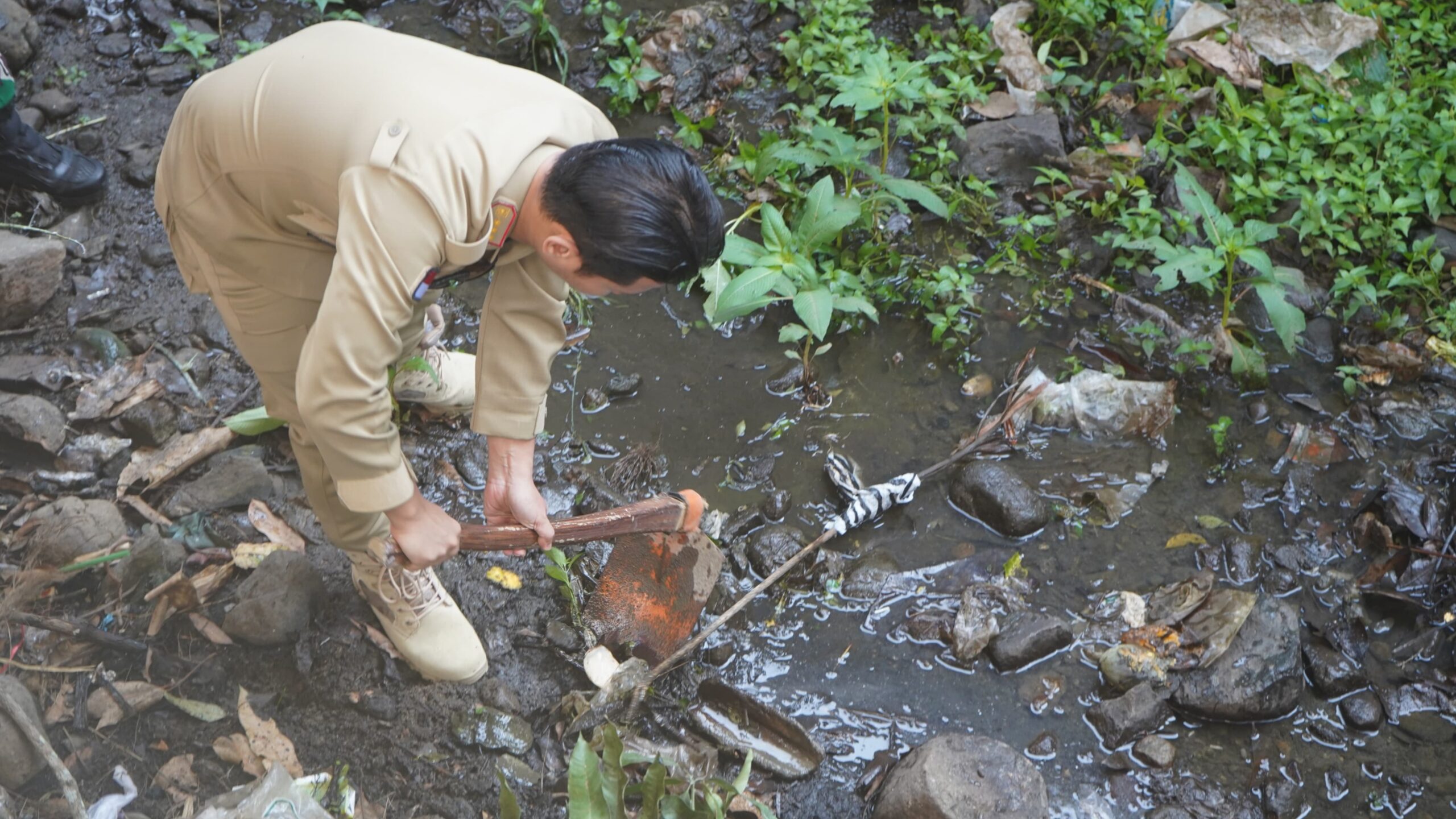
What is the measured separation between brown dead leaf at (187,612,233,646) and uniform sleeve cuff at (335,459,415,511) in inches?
38.6

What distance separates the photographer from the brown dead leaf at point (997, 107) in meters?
4.48

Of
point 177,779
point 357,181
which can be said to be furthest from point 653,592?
point 357,181

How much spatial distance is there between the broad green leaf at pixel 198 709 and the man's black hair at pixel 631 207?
1.65 metres

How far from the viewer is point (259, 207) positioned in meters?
2.12

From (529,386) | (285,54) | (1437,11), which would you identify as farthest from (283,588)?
(1437,11)

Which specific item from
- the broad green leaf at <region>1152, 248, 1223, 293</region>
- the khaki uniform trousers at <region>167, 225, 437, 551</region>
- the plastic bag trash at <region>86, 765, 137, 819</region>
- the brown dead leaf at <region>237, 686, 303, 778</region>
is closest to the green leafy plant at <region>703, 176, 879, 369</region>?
the broad green leaf at <region>1152, 248, 1223, 293</region>

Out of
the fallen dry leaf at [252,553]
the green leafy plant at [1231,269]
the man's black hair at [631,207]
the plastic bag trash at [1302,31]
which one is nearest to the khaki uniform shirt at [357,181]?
the man's black hair at [631,207]

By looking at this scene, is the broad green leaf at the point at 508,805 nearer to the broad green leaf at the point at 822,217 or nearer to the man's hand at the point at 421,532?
the man's hand at the point at 421,532

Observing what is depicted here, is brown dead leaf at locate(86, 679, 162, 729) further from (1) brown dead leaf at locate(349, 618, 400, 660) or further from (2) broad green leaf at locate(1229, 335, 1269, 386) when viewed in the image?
(2) broad green leaf at locate(1229, 335, 1269, 386)

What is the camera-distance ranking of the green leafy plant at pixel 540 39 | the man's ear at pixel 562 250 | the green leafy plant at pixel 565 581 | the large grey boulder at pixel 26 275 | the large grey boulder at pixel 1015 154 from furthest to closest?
1. the green leafy plant at pixel 540 39
2. the large grey boulder at pixel 1015 154
3. the large grey boulder at pixel 26 275
4. the green leafy plant at pixel 565 581
5. the man's ear at pixel 562 250

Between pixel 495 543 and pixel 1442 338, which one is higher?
pixel 495 543

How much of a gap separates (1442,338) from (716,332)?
274 centimetres

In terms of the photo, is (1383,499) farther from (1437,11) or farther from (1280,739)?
(1437,11)

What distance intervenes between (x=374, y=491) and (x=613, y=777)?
2.70ft
